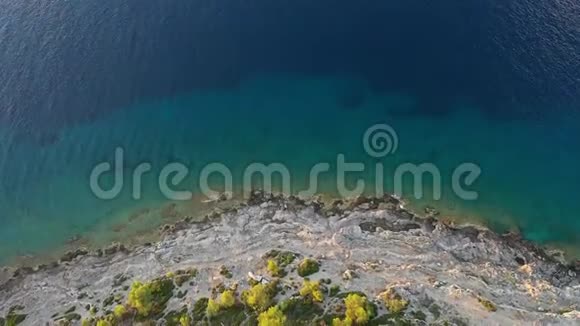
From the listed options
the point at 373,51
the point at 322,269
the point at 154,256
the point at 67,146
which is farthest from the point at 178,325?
the point at 373,51

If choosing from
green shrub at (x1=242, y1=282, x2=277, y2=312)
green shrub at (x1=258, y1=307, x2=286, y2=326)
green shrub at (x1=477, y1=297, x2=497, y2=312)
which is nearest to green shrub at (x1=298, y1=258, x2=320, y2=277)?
green shrub at (x1=242, y1=282, x2=277, y2=312)

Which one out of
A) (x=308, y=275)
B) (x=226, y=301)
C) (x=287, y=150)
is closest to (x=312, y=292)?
(x=308, y=275)

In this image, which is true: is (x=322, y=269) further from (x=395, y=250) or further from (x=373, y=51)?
(x=373, y=51)

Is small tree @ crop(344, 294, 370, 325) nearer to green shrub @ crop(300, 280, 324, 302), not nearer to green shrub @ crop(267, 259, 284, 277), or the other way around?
green shrub @ crop(300, 280, 324, 302)

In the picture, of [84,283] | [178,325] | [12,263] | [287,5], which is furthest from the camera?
[287,5]

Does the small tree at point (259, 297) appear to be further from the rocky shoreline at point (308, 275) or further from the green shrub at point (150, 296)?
the green shrub at point (150, 296)

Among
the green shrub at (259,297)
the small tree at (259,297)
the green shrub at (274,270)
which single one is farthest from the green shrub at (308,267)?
the small tree at (259,297)
